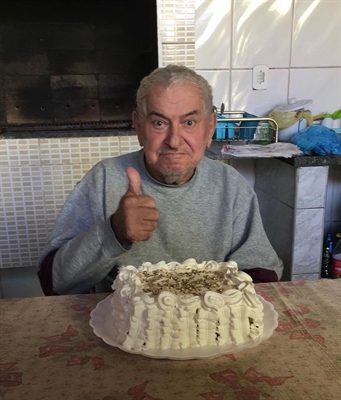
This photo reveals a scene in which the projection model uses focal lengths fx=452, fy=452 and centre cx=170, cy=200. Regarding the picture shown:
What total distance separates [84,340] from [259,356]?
0.95ft

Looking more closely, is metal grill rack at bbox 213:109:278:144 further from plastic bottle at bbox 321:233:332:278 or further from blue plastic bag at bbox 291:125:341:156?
plastic bottle at bbox 321:233:332:278

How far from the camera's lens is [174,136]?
3.41 ft

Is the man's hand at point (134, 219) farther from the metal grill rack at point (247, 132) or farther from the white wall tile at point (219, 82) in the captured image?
the white wall tile at point (219, 82)

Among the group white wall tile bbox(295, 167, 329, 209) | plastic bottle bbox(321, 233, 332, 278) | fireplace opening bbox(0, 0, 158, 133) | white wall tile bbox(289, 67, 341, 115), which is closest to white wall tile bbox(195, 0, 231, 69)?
fireplace opening bbox(0, 0, 158, 133)

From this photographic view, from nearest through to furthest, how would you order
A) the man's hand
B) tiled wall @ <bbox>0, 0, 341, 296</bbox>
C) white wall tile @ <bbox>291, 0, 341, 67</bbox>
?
the man's hand, tiled wall @ <bbox>0, 0, 341, 296</bbox>, white wall tile @ <bbox>291, 0, 341, 67</bbox>

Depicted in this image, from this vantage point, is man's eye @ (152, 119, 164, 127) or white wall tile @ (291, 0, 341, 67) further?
white wall tile @ (291, 0, 341, 67)

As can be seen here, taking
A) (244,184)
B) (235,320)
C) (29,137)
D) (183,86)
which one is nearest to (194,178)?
(244,184)

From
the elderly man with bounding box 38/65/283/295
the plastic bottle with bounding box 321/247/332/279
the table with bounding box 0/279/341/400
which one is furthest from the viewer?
the plastic bottle with bounding box 321/247/332/279

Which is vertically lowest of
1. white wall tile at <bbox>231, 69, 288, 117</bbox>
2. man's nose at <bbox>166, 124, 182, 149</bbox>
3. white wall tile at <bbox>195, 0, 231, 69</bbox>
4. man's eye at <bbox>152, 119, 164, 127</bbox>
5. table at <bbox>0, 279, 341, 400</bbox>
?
table at <bbox>0, 279, 341, 400</bbox>

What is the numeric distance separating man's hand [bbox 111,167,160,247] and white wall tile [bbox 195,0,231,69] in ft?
4.73

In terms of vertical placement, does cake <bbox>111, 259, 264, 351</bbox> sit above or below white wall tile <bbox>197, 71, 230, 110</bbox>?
below

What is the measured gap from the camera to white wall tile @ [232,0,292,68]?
2.13 metres

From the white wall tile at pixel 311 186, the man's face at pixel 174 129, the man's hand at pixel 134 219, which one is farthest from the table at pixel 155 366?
the white wall tile at pixel 311 186

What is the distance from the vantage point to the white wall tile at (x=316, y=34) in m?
2.16
